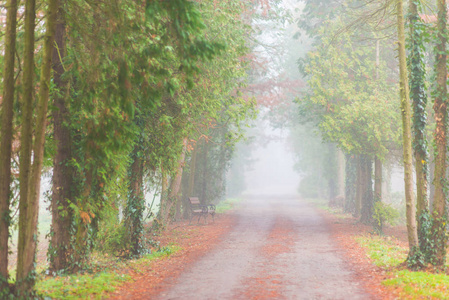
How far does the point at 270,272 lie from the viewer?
32.1 ft

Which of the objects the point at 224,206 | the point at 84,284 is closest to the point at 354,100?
the point at 84,284

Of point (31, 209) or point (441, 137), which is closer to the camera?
point (31, 209)

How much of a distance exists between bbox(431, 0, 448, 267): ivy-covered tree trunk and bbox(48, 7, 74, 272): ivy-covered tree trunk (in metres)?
8.71

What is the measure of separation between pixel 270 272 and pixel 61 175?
5.24 m

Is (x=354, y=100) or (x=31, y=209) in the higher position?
(x=354, y=100)

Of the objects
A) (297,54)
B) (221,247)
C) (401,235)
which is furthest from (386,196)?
(221,247)

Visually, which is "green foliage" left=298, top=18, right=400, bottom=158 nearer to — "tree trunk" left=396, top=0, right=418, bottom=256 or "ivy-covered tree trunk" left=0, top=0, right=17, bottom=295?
"tree trunk" left=396, top=0, right=418, bottom=256

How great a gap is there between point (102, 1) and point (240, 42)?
272 inches

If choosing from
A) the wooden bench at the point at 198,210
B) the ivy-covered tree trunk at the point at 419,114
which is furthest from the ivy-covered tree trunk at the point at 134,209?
the wooden bench at the point at 198,210

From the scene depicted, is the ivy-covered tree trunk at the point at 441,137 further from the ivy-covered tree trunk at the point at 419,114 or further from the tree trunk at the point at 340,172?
the tree trunk at the point at 340,172

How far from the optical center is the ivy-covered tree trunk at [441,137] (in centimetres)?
1025

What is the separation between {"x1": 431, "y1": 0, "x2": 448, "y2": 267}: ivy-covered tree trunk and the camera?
404 inches

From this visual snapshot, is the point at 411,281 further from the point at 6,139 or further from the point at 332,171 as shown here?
the point at 332,171

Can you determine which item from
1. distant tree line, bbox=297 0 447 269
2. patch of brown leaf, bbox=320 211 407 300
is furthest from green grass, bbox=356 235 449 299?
distant tree line, bbox=297 0 447 269
